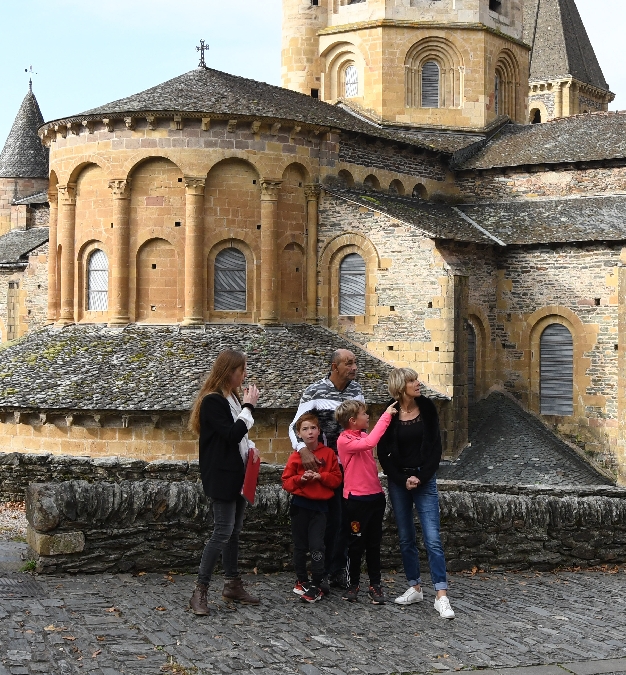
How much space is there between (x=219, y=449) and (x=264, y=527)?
169 centimetres

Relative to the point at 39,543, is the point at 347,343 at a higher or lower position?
higher

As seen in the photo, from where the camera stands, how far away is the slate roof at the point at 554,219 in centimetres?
2523

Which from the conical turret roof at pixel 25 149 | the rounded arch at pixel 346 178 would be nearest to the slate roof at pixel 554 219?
the rounded arch at pixel 346 178

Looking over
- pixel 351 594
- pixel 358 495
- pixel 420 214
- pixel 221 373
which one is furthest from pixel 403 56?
pixel 351 594

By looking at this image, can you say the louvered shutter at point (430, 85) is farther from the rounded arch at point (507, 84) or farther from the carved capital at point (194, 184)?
the carved capital at point (194, 184)

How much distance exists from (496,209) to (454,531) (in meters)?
19.2

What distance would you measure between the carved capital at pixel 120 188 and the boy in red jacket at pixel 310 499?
16.1 m

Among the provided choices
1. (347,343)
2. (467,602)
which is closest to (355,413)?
(467,602)

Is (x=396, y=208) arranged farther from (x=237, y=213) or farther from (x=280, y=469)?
(x=280, y=469)

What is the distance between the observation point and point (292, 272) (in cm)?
→ 2459

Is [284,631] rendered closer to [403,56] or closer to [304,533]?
[304,533]

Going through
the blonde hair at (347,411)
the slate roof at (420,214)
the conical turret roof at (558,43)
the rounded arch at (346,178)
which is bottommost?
the blonde hair at (347,411)

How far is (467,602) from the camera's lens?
344 inches

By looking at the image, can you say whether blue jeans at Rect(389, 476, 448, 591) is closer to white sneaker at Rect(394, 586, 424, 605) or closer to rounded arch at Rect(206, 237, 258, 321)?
white sneaker at Rect(394, 586, 424, 605)
